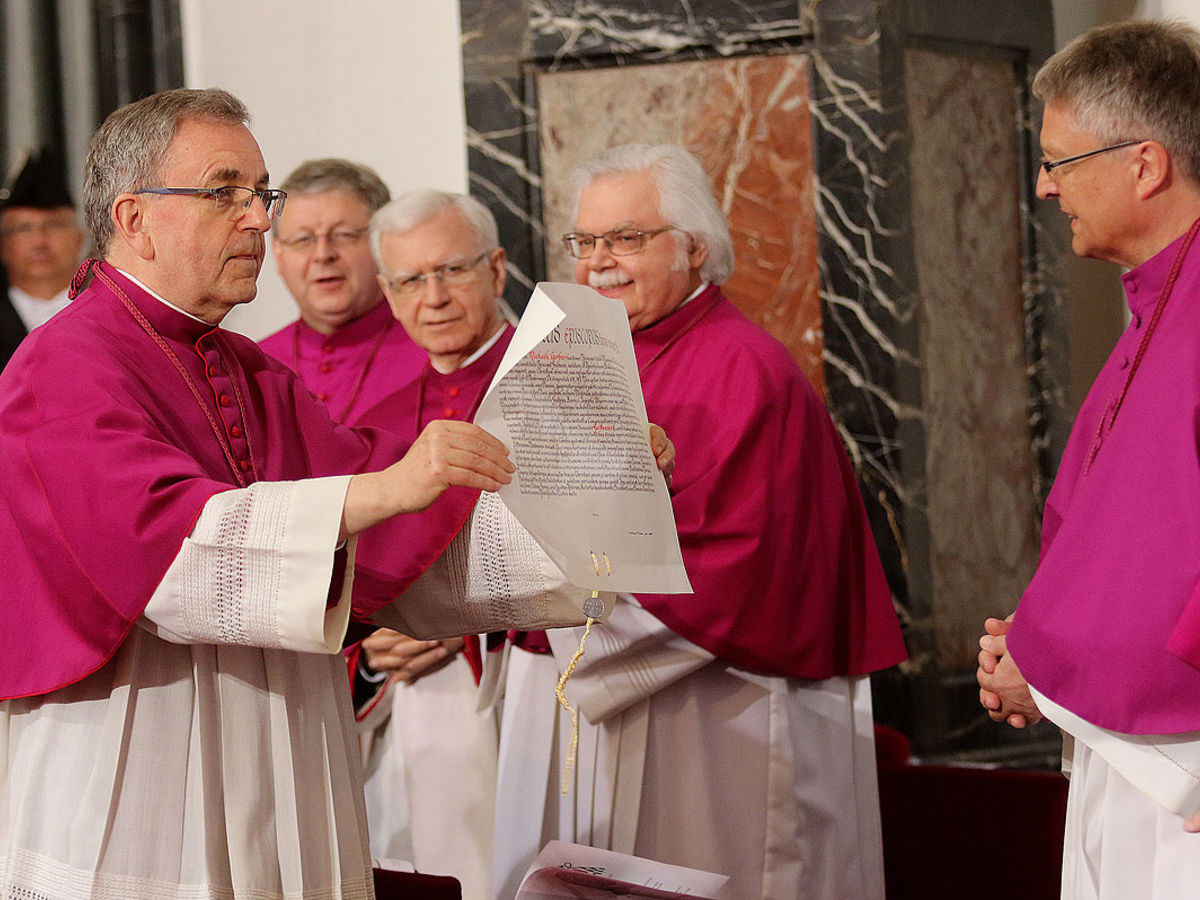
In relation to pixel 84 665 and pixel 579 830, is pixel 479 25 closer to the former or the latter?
pixel 579 830

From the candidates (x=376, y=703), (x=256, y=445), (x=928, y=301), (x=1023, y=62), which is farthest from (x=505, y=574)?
(x=1023, y=62)

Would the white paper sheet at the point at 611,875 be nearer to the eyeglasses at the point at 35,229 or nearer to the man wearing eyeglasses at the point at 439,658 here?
the man wearing eyeglasses at the point at 439,658

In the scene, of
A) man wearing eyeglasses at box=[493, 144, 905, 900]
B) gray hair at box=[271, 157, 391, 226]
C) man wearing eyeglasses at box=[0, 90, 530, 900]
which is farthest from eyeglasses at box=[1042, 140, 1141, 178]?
gray hair at box=[271, 157, 391, 226]

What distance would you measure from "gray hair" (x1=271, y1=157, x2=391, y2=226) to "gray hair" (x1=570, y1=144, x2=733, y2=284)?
1148 millimetres

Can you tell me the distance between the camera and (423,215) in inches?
179

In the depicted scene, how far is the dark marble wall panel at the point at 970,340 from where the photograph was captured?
18.5ft

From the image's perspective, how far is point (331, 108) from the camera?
6.52 metres

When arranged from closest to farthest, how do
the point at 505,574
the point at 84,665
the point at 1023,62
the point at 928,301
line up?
the point at 84,665, the point at 505,574, the point at 928,301, the point at 1023,62

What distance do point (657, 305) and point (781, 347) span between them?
0.37 m

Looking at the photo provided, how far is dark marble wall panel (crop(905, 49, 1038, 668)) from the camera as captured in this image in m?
A: 5.64

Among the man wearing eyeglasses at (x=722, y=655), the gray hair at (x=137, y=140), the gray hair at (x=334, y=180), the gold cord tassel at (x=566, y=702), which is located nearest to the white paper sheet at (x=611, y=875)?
the gold cord tassel at (x=566, y=702)

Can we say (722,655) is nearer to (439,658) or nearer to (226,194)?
(439,658)

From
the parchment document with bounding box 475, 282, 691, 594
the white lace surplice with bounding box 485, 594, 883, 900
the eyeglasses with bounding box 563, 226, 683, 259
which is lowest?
the white lace surplice with bounding box 485, 594, 883, 900

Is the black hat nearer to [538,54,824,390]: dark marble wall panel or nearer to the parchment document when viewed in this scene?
[538,54,824,390]: dark marble wall panel
